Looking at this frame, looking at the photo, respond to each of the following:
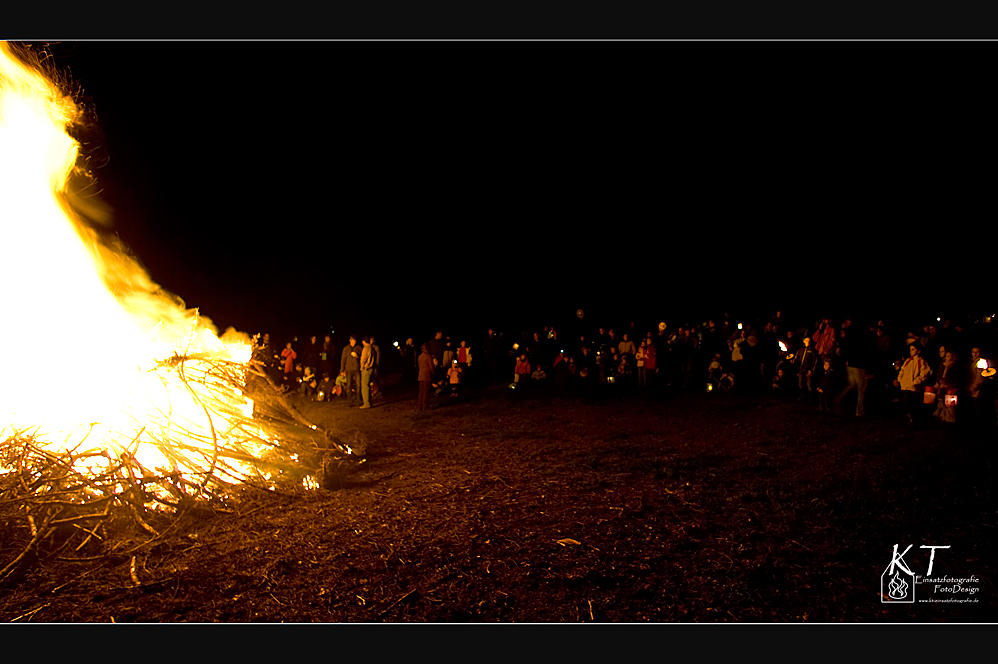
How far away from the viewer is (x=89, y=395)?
6586 mm

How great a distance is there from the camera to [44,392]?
6.59m

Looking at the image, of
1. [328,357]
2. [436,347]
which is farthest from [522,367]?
[328,357]

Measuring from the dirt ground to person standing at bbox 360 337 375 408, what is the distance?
5251 mm

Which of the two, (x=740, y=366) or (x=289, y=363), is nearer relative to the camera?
(x=740, y=366)

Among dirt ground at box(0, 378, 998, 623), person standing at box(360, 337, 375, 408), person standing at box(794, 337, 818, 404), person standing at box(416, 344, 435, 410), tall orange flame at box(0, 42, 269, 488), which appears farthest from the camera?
person standing at box(360, 337, 375, 408)

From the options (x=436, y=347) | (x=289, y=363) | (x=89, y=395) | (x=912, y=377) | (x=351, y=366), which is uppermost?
(x=436, y=347)

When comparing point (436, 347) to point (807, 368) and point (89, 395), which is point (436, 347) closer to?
point (807, 368)

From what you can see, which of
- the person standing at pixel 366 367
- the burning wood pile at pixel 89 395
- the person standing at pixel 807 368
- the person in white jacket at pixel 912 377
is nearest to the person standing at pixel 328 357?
the person standing at pixel 366 367

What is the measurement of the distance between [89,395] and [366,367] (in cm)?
707

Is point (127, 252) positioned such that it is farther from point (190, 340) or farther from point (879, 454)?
point (879, 454)

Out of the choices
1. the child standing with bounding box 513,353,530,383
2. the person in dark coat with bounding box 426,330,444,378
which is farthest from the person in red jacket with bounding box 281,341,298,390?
the child standing with bounding box 513,353,530,383

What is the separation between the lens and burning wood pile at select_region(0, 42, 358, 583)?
18.8 ft

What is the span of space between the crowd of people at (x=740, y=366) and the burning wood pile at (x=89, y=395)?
4.41 meters

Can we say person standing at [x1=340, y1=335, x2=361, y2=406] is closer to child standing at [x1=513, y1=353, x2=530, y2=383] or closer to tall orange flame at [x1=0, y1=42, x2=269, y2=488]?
child standing at [x1=513, y1=353, x2=530, y2=383]
